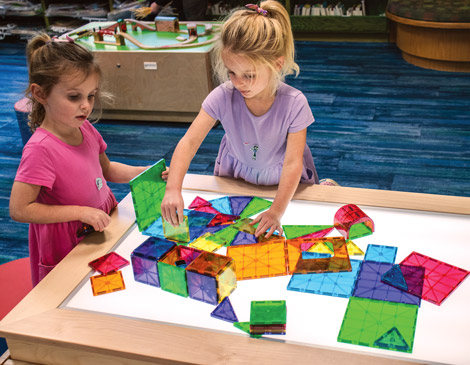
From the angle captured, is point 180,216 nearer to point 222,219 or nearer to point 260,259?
point 222,219

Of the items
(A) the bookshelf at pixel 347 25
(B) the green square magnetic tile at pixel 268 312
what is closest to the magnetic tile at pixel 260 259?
(B) the green square magnetic tile at pixel 268 312

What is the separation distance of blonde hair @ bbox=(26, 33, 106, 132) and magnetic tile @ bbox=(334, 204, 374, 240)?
81cm

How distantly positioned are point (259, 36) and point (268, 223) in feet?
1.69

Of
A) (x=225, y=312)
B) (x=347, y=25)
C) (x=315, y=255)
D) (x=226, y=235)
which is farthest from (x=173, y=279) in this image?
(x=347, y=25)

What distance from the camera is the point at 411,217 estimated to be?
157cm

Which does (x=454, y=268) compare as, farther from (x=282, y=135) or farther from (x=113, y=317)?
(x=113, y=317)

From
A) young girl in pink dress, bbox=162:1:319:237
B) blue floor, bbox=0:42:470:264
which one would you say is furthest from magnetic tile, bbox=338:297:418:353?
blue floor, bbox=0:42:470:264

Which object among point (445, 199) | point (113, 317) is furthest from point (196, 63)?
point (113, 317)

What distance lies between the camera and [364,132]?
3832 millimetres

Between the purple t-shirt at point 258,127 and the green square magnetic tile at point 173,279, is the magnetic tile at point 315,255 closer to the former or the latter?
the green square magnetic tile at point 173,279

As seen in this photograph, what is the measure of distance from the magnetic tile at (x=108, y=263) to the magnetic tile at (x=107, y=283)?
0.10ft

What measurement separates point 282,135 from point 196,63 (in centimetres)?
214

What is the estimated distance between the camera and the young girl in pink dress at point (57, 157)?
59.6 inches

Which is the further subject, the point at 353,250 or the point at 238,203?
the point at 238,203
